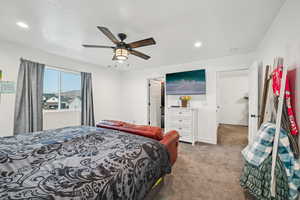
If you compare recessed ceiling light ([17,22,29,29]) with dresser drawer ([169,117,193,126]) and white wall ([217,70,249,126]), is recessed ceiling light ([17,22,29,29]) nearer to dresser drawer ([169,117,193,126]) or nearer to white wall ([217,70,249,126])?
dresser drawer ([169,117,193,126])

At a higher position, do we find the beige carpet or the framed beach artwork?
the framed beach artwork

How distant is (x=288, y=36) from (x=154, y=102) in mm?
4060

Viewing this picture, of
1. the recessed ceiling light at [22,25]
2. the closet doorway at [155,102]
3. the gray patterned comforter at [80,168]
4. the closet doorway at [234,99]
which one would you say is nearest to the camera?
the gray patterned comforter at [80,168]

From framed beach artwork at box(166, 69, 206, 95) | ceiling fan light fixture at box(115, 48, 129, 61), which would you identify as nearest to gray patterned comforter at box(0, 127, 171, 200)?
ceiling fan light fixture at box(115, 48, 129, 61)

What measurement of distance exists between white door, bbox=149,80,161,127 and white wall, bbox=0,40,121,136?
150 cm

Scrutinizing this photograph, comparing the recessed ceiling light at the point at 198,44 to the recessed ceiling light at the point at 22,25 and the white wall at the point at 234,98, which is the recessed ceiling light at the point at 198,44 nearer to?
the recessed ceiling light at the point at 22,25

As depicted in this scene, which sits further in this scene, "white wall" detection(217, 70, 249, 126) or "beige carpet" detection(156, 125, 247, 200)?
"white wall" detection(217, 70, 249, 126)

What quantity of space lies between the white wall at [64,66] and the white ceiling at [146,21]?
0.97ft

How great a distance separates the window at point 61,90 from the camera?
337cm

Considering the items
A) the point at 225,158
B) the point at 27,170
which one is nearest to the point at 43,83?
the point at 27,170

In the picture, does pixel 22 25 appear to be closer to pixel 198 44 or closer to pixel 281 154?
pixel 198 44

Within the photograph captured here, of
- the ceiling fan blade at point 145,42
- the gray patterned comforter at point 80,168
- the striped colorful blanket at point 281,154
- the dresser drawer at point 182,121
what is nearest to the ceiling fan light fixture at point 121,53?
the ceiling fan blade at point 145,42

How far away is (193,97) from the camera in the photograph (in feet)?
12.8

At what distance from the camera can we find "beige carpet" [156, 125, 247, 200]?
161 centimetres
